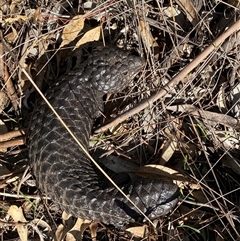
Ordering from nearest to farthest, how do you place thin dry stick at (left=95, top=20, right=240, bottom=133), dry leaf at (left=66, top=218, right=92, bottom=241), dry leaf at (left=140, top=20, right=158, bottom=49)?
thin dry stick at (left=95, top=20, right=240, bottom=133) → dry leaf at (left=66, top=218, right=92, bottom=241) → dry leaf at (left=140, top=20, right=158, bottom=49)

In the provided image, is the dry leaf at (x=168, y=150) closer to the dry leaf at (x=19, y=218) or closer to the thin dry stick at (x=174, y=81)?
the thin dry stick at (x=174, y=81)

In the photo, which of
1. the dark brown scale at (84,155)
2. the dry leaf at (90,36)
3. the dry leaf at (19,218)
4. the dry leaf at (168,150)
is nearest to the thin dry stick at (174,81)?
the dark brown scale at (84,155)

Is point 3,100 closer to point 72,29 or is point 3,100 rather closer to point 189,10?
point 72,29

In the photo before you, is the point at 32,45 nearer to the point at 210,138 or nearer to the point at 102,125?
the point at 102,125

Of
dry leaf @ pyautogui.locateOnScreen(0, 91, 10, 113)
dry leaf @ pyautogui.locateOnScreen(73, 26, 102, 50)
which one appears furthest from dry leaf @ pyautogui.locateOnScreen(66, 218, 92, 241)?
dry leaf @ pyautogui.locateOnScreen(73, 26, 102, 50)

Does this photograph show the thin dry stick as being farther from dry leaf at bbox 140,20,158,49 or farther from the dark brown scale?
dry leaf at bbox 140,20,158,49

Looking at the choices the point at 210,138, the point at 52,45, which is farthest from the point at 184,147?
the point at 52,45
